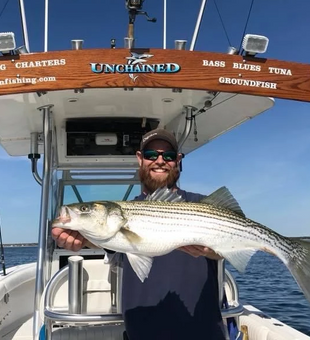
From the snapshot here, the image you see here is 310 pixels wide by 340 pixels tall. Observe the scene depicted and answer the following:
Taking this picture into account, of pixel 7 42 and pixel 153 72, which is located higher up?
pixel 7 42

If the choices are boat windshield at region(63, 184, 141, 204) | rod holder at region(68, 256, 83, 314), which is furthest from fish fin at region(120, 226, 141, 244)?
boat windshield at region(63, 184, 141, 204)

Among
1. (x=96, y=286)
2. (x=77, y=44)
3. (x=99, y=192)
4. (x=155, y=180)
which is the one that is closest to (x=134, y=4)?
(x=77, y=44)

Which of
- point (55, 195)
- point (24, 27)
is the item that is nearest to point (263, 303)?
point (55, 195)

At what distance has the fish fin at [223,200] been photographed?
2.69 meters

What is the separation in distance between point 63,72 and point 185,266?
7.72ft

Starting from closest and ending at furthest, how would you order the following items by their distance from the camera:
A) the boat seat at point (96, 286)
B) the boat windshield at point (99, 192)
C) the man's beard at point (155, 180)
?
the man's beard at point (155, 180) < the boat seat at point (96, 286) < the boat windshield at point (99, 192)

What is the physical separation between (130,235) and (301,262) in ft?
3.34

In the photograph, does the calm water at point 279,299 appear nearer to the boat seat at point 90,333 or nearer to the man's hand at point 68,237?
the boat seat at point 90,333

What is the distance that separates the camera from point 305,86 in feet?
14.0

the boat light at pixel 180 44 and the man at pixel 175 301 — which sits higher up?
the boat light at pixel 180 44

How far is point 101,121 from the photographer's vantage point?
6.46 meters

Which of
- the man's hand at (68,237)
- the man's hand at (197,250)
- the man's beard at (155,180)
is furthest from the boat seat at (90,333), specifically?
the man's hand at (197,250)

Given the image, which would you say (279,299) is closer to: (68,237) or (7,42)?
(7,42)

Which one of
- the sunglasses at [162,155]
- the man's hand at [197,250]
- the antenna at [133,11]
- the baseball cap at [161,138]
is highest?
the antenna at [133,11]
